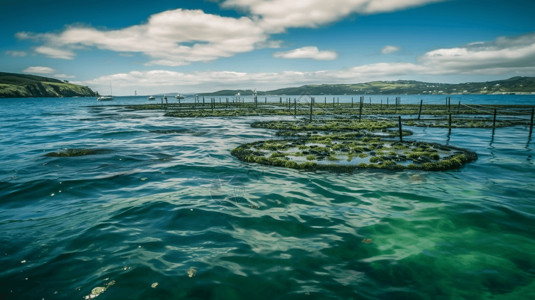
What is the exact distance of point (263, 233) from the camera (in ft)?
30.0

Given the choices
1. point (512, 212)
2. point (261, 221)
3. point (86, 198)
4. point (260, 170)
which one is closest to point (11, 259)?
point (86, 198)

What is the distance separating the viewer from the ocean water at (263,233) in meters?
6.54

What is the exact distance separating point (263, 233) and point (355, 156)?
13135 mm

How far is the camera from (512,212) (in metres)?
10.8

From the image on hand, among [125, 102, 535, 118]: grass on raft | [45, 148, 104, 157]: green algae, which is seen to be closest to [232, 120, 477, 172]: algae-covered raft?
[45, 148, 104, 157]: green algae

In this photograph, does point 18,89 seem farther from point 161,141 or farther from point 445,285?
point 445,285

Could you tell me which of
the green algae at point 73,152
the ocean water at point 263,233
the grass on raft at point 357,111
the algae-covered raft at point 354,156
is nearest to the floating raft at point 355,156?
the algae-covered raft at point 354,156

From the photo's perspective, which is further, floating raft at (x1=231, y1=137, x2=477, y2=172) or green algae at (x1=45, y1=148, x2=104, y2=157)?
green algae at (x1=45, y1=148, x2=104, y2=157)

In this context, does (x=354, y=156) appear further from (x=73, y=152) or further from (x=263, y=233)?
(x=73, y=152)

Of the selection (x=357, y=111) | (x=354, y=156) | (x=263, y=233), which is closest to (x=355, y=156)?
(x=354, y=156)

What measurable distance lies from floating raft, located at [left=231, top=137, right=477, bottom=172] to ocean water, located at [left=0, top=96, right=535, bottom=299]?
1.12m

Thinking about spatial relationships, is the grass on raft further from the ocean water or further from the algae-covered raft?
the ocean water

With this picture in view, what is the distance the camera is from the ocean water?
6539 millimetres

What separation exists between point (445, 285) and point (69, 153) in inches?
972
